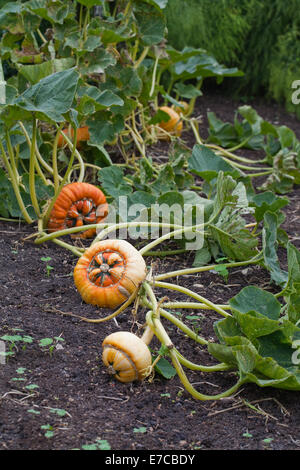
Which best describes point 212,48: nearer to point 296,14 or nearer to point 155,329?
point 296,14

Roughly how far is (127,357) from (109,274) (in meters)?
0.53

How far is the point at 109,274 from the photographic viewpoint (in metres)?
2.38

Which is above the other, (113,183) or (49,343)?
(113,183)

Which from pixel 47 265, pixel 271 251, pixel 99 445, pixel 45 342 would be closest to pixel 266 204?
pixel 271 251

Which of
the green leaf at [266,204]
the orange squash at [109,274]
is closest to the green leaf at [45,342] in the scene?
the orange squash at [109,274]

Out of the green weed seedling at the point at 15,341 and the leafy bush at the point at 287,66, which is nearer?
the green weed seedling at the point at 15,341

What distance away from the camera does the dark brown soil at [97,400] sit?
168cm

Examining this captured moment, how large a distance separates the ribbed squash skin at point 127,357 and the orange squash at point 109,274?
1.24 feet

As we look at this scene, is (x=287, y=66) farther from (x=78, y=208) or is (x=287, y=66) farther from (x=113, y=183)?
(x=78, y=208)

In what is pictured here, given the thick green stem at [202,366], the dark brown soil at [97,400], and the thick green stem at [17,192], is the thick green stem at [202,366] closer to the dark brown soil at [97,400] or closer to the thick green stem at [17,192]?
the dark brown soil at [97,400]

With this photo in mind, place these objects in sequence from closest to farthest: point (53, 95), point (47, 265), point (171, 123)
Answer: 1. point (53, 95)
2. point (47, 265)
3. point (171, 123)
